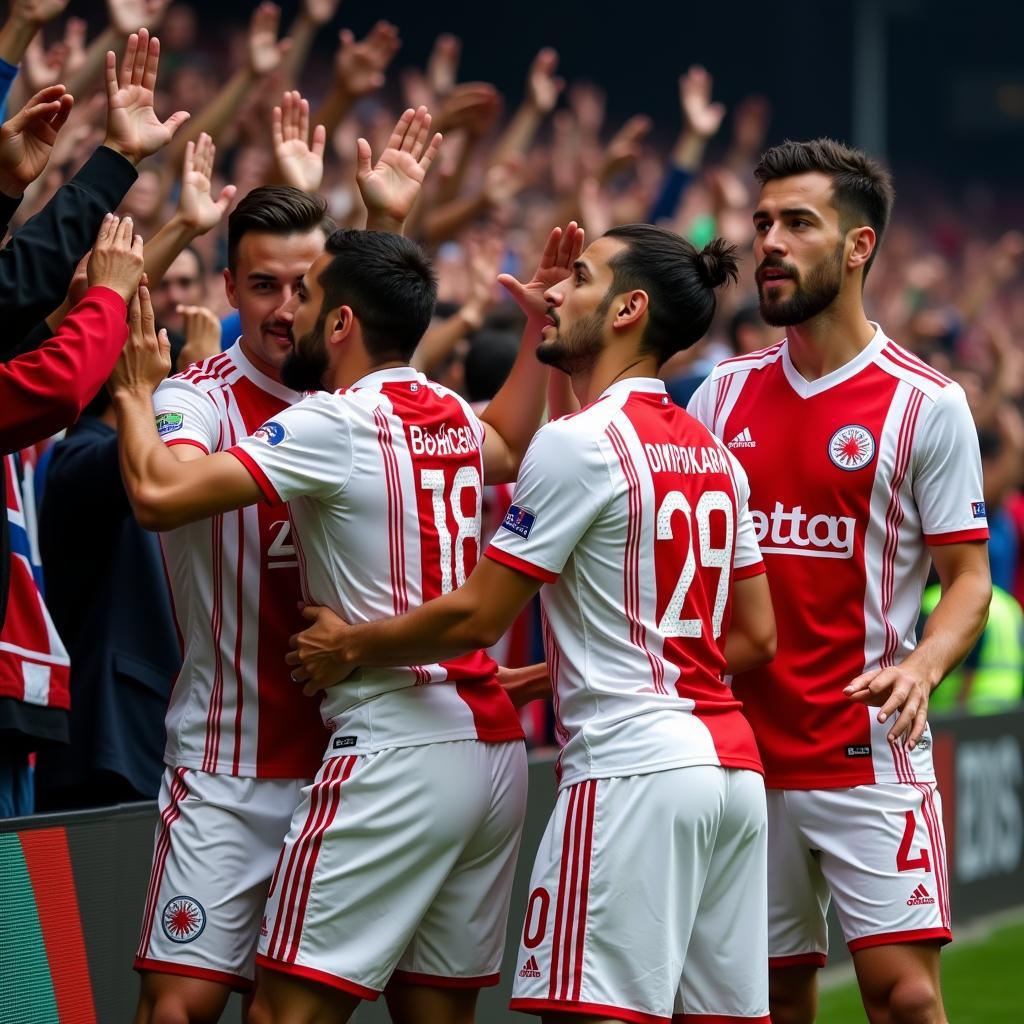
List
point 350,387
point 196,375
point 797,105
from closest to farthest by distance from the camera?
1. point 350,387
2. point 196,375
3. point 797,105

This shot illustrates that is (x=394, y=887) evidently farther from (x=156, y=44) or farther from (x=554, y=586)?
(x=156, y=44)

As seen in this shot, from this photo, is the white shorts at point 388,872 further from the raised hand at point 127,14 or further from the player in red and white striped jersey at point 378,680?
the raised hand at point 127,14

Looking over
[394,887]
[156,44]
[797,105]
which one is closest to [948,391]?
[394,887]

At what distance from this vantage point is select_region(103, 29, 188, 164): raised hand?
12.7 feet

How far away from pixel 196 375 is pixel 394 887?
1278 mm

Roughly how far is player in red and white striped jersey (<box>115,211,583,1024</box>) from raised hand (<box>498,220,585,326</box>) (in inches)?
21.9

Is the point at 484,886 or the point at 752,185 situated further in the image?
the point at 752,185

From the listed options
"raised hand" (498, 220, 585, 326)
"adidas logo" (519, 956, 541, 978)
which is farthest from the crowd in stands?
"adidas logo" (519, 956, 541, 978)

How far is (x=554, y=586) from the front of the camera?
359 cm

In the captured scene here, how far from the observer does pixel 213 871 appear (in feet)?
12.0

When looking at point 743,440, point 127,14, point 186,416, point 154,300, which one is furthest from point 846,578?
point 127,14

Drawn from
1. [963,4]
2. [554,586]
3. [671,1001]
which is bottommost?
[671,1001]

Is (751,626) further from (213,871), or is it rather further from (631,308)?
(213,871)

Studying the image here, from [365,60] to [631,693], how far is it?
4.11m
